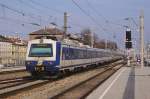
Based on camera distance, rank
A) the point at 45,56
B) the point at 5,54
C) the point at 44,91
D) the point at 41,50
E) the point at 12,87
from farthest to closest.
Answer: the point at 5,54
the point at 41,50
the point at 45,56
the point at 12,87
the point at 44,91

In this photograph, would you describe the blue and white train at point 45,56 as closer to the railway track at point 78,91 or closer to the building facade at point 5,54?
the railway track at point 78,91

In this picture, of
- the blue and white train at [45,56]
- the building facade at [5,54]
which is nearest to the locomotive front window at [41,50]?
the blue and white train at [45,56]

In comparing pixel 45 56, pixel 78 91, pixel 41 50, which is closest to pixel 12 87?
pixel 78 91

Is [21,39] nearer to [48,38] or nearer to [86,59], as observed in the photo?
[86,59]

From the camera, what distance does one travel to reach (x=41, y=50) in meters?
30.6

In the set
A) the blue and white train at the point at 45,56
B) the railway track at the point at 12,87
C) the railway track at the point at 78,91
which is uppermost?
the blue and white train at the point at 45,56

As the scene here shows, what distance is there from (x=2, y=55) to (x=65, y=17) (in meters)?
10.5

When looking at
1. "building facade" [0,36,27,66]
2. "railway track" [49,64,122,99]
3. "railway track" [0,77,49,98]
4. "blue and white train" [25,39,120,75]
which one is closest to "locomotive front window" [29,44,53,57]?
"blue and white train" [25,39,120,75]

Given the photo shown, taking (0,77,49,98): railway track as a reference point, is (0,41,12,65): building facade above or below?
above

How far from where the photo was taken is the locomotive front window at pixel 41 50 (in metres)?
30.4

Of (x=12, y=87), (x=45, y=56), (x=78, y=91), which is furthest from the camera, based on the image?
(x=45, y=56)

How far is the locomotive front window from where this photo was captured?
30375 mm

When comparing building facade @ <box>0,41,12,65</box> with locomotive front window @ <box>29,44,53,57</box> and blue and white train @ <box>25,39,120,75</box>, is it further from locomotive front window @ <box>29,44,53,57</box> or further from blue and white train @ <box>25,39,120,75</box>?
locomotive front window @ <box>29,44,53,57</box>

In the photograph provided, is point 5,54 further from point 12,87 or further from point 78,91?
point 78,91
